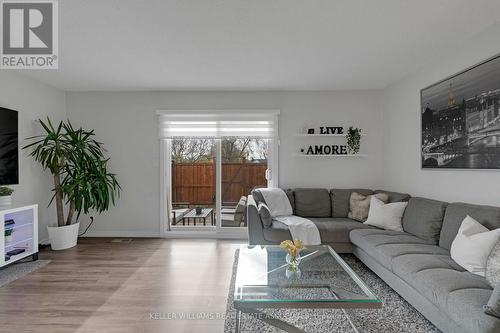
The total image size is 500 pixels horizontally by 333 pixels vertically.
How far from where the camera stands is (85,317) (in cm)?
220

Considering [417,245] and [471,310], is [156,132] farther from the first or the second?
[471,310]

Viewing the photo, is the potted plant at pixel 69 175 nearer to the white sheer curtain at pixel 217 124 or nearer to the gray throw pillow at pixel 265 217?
the white sheer curtain at pixel 217 124

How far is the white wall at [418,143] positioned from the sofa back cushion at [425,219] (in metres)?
0.30

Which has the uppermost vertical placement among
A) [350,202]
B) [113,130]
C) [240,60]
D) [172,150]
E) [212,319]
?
[240,60]

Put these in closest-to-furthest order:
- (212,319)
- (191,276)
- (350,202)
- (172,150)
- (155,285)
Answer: (212,319) → (155,285) → (191,276) → (350,202) → (172,150)

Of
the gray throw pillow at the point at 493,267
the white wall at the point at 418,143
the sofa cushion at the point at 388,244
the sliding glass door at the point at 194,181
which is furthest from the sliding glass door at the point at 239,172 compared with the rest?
the gray throw pillow at the point at 493,267

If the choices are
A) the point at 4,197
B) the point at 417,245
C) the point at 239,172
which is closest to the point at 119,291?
the point at 4,197

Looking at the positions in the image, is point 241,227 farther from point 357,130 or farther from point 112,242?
point 357,130

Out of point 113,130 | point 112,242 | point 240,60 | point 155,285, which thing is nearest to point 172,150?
point 113,130

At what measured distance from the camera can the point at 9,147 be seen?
343cm

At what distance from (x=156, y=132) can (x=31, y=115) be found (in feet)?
5.71

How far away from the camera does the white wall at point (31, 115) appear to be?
11.7 ft

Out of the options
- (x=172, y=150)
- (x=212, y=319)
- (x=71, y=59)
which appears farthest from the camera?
(x=172, y=150)

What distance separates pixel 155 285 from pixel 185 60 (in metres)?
2.58
